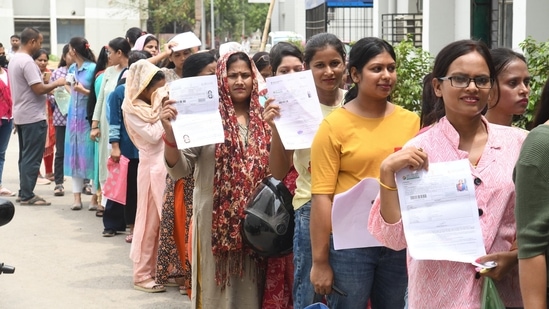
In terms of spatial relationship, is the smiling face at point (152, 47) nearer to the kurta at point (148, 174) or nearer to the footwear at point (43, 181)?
the kurta at point (148, 174)

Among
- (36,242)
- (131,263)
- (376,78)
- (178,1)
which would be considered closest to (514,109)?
(376,78)

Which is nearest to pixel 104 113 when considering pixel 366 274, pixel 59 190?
pixel 59 190

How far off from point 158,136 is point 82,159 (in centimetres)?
413

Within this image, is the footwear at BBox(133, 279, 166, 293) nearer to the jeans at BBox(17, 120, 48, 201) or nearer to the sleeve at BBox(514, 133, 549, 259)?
the jeans at BBox(17, 120, 48, 201)

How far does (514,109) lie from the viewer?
461 cm

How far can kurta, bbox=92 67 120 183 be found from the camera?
420 inches

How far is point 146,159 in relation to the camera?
27.6 feet

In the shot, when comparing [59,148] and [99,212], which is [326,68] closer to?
[99,212]

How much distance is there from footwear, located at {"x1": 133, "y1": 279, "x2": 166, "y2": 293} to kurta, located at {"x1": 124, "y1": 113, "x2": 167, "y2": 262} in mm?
195

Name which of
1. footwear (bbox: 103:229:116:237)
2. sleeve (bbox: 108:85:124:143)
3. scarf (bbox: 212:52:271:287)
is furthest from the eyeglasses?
footwear (bbox: 103:229:116:237)

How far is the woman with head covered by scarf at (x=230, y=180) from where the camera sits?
5816 mm

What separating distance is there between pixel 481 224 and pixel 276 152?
2031 mm

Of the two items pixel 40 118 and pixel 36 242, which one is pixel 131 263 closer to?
pixel 36 242

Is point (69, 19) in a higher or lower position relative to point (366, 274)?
higher
